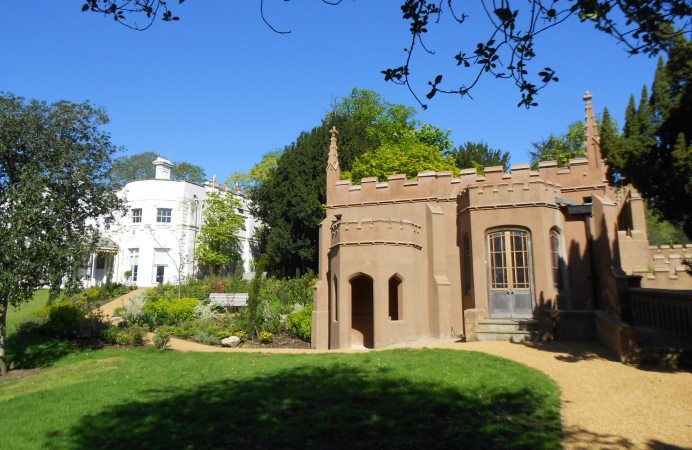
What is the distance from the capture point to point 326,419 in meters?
6.94

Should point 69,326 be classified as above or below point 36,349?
above

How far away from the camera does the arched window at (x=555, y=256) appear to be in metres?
16.7

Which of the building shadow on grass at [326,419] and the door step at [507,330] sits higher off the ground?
the door step at [507,330]

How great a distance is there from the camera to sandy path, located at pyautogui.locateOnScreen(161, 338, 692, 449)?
6.38m

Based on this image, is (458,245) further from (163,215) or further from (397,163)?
(163,215)

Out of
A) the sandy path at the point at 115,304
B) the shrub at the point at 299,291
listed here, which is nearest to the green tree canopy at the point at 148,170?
the sandy path at the point at 115,304

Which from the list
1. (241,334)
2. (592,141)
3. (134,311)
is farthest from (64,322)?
(592,141)

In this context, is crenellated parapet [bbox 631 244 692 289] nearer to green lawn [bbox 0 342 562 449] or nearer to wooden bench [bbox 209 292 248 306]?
green lawn [bbox 0 342 562 449]

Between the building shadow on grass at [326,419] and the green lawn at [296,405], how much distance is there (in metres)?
0.02

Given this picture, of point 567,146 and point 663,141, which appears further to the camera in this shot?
point 567,146

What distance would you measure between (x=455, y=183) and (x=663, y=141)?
368 inches

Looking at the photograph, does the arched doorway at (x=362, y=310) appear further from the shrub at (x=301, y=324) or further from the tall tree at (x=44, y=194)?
the tall tree at (x=44, y=194)

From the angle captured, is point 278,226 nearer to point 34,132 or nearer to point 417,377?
point 34,132

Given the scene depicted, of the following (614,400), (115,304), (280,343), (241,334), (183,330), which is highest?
(115,304)
